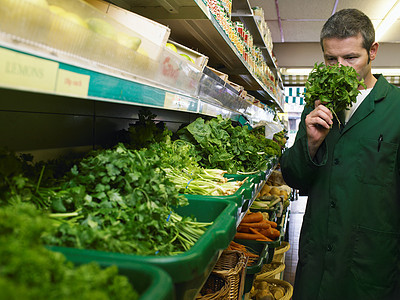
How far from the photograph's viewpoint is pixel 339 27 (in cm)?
191

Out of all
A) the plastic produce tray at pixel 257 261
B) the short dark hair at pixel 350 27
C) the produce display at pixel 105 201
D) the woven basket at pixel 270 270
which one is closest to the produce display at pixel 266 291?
the woven basket at pixel 270 270

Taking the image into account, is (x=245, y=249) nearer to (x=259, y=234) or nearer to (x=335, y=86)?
(x=259, y=234)

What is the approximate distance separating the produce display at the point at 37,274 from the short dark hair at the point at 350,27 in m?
1.81

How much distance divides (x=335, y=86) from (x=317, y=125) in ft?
0.81

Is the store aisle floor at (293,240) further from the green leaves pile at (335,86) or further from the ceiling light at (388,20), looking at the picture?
the ceiling light at (388,20)

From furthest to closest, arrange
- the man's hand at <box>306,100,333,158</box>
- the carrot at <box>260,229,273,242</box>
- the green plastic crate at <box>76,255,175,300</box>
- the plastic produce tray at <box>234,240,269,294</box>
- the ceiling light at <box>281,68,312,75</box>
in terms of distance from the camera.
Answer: the ceiling light at <box>281,68,312,75</box>
the carrot at <box>260,229,273,242</box>
the plastic produce tray at <box>234,240,269,294</box>
the man's hand at <box>306,100,333,158</box>
the green plastic crate at <box>76,255,175,300</box>

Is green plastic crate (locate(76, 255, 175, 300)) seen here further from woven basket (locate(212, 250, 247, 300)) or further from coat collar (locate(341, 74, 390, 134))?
coat collar (locate(341, 74, 390, 134))

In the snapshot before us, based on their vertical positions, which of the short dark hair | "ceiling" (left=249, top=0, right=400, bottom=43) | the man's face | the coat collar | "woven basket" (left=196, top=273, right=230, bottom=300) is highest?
"ceiling" (left=249, top=0, right=400, bottom=43)

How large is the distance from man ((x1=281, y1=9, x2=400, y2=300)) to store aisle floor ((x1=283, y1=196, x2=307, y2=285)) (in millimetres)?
2167

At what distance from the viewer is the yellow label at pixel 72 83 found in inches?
28.0

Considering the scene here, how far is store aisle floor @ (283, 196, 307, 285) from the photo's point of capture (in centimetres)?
421

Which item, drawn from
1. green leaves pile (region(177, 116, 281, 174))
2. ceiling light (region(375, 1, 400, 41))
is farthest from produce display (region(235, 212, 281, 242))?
ceiling light (region(375, 1, 400, 41))

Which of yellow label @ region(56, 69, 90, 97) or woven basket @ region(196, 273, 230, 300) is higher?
yellow label @ region(56, 69, 90, 97)

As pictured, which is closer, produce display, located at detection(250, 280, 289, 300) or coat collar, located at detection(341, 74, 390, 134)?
coat collar, located at detection(341, 74, 390, 134)
